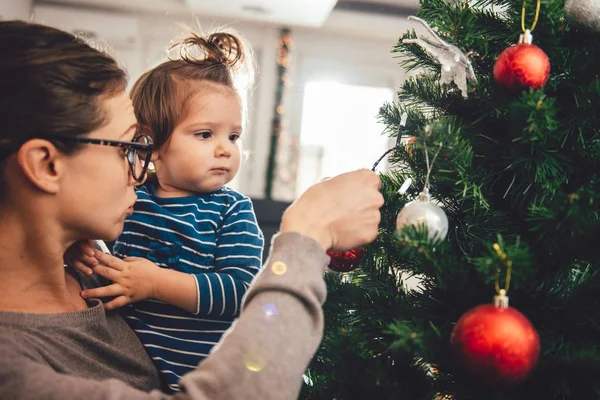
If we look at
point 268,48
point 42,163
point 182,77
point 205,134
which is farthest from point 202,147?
point 268,48

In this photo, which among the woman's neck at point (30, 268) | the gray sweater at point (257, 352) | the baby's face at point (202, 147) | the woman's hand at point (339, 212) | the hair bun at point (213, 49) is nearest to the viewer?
the gray sweater at point (257, 352)

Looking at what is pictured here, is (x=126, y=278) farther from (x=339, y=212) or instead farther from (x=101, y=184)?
(x=339, y=212)

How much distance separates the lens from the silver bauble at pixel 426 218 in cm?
69

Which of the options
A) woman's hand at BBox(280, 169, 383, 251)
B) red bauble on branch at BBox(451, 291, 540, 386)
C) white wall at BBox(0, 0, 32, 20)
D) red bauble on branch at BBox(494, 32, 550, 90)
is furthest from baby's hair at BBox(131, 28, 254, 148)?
white wall at BBox(0, 0, 32, 20)

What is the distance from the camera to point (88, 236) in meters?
0.87

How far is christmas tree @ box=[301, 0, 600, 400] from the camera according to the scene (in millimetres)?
636

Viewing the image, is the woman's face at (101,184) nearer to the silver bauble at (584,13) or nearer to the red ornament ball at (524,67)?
the red ornament ball at (524,67)

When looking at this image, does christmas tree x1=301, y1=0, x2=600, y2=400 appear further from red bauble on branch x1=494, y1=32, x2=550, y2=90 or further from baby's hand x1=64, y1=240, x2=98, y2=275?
baby's hand x1=64, y1=240, x2=98, y2=275

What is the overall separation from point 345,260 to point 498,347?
326 mm

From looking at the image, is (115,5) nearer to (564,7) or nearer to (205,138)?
(205,138)

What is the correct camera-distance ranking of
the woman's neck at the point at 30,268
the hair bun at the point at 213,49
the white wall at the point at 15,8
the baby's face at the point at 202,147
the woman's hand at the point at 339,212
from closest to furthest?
the woman's hand at the point at 339,212, the woman's neck at the point at 30,268, the baby's face at the point at 202,147, the hair bun at the point at 213,49, the white wall at the point at 15,8

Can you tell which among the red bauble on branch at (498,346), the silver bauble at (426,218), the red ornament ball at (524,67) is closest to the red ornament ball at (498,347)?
the red bauble on branch at (498,346)

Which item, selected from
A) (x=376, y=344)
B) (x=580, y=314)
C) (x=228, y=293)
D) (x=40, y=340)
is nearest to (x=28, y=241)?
(x=40, y=340)

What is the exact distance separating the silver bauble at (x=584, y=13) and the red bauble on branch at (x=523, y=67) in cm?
11
